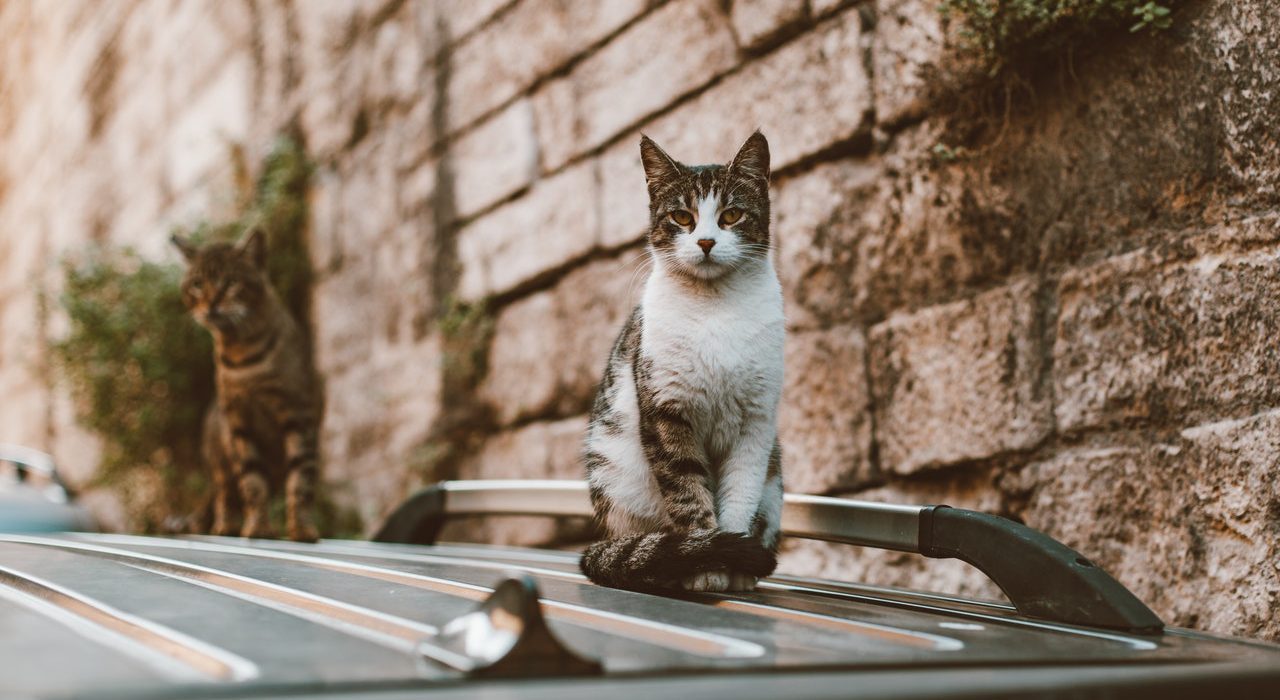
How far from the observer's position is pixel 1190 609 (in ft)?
5.99

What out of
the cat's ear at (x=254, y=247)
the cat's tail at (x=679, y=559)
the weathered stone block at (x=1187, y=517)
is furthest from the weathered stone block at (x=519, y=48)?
the cat's tail at (x=679, y=559)

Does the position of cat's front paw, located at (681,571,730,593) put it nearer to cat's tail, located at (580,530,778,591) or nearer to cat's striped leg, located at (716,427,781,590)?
cat's tail, located at (580,530,778,591)

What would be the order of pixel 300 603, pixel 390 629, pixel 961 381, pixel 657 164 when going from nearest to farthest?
pixel 390 629 → pixel 300 603 → pixel 657 164 → pixel 961 381

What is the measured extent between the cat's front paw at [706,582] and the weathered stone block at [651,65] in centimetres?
168

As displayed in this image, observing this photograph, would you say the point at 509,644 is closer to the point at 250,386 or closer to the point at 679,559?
the point at 679,559

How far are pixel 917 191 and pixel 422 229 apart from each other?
2.17m

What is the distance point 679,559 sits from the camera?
146cm

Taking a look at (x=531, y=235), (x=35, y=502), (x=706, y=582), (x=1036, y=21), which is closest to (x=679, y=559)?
(x=706, y=582)

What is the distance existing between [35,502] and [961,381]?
4.81 m

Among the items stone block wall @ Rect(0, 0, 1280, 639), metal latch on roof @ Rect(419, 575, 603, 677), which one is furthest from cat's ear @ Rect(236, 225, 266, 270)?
metal latch on roof @ Rect(419, 575, 603, 677)

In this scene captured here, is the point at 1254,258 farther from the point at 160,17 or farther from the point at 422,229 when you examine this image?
the point at 160,17

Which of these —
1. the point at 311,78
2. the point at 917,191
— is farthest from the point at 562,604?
the point at 311,78

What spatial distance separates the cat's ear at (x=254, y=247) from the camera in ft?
11.9

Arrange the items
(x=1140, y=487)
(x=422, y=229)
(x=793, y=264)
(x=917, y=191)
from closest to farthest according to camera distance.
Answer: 1. (x=1140, y=487)
2. (x=917, y=191)
3. (x=793, y=264)
4. (x=422, y=229)
